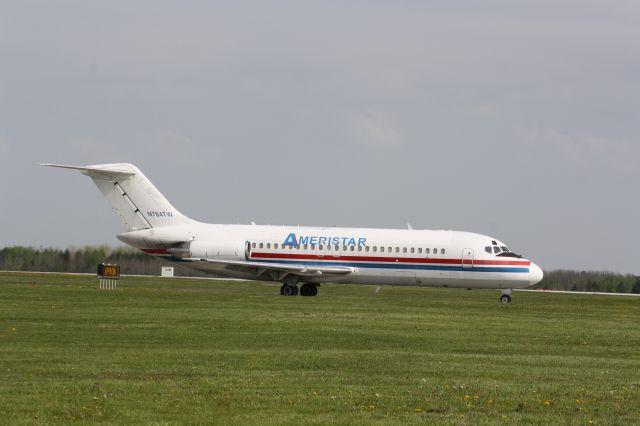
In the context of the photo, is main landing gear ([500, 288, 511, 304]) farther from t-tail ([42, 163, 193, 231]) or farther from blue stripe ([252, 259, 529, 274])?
t-tail ([42, 163, 193, 231])

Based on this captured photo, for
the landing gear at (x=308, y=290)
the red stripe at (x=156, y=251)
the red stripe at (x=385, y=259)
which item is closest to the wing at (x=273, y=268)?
the red stripe at (x=385, y=259)

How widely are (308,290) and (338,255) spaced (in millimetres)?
2422

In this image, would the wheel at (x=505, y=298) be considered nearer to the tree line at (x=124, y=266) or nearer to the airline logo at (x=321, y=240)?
the airline logo at (x=321, y=240)

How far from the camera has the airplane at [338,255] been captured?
5259cm

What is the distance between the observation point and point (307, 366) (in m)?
21.0

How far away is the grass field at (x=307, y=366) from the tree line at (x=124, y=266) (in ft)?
139

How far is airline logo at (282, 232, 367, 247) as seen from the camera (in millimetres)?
53312

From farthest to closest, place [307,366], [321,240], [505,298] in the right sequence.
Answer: [321,240], [505,298], [307,366]

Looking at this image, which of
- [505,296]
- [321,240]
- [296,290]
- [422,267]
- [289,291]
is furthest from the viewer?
[321,240]

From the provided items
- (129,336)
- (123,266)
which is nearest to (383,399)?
(129,336)

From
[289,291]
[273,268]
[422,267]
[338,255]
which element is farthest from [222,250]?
[422,267]

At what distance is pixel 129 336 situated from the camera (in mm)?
26266

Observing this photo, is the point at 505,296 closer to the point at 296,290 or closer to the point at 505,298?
the point at 505,298

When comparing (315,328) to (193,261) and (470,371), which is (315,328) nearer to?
(470,371)
